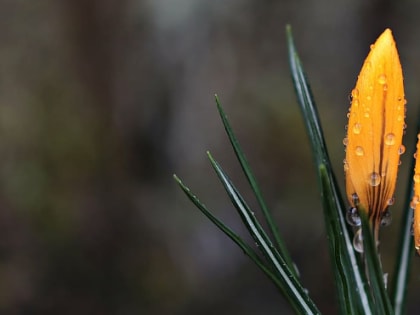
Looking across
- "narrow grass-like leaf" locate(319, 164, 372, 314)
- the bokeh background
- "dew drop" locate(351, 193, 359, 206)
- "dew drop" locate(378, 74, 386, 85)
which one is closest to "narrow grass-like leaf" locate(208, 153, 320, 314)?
"narrow grass-like leaf" locate(319, 164, 372, 314)

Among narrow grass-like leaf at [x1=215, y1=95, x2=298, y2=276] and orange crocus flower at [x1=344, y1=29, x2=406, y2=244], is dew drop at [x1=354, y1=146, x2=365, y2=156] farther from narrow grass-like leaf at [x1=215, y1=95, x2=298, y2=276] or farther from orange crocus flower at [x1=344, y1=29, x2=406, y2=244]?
narrow grass-like leaf at [x1=215, y1=95, x2=298, y2=276]

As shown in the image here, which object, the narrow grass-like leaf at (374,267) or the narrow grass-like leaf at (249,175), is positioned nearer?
the narrow grass-like leaf at (374,267)

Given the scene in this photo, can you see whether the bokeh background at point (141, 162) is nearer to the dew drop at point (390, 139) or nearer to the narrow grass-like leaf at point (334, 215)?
the narrow grass-like leaf at point (334, 215)

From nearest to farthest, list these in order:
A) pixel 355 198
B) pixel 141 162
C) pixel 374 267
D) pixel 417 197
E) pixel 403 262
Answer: pixel 374 267 → pixel 417 197 → pixel 355 198 → pixel 403 262 → pixel 141 162

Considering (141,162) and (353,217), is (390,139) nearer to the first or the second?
(353,217)

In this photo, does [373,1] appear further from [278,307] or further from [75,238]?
[75,238]

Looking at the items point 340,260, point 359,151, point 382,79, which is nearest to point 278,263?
point 340,260

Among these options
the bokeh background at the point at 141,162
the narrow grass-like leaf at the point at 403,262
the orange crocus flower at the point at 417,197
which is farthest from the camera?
the bokeh background at the point at 141,162

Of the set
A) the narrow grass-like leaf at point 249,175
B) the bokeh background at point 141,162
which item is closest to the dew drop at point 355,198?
the narrow grass-like leaf at point 249,175
